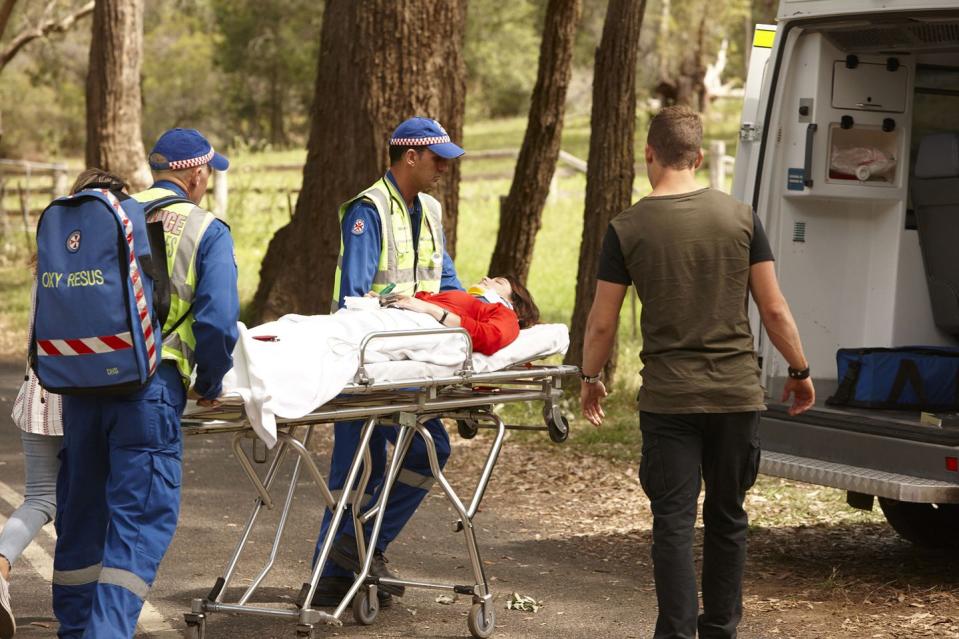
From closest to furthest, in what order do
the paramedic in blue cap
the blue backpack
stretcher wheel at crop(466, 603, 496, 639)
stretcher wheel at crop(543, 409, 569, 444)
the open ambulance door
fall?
the blue backpack < the paramedic in blue cap < stretcher wheel at crop(466, 603, 496, 639) < stretcher wheel at crop(543, 409, 569, 444) < the open ambulance door

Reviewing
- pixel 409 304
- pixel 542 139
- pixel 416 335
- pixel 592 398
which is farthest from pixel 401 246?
pixel 542 139

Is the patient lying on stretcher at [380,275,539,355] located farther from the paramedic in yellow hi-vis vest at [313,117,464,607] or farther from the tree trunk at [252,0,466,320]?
the tree trunk at [252,0,466,320]

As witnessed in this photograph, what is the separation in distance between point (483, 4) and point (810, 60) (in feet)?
131

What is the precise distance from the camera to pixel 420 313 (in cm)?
564

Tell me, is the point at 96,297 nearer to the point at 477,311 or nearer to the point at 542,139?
the point at 477,311

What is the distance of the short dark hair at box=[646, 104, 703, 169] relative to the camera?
4.71m

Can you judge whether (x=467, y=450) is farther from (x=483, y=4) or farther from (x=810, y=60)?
(x=483, y=4)

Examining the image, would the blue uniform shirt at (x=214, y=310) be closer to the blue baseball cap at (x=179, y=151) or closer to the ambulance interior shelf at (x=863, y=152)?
the blue baseball cap at (x=179, y=151)

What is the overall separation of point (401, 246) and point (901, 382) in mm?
2545

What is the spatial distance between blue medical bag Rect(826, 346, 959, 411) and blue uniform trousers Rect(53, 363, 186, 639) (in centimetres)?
340

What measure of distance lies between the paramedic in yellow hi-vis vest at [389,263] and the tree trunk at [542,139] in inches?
231

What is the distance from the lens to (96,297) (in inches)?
176

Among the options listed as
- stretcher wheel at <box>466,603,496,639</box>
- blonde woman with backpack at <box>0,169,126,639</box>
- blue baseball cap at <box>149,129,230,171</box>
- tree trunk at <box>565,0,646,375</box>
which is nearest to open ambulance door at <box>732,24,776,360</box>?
stretcher wheel at <box>466,603,496,639</box>

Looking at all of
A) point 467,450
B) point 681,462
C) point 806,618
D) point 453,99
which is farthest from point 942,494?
point 453,99
